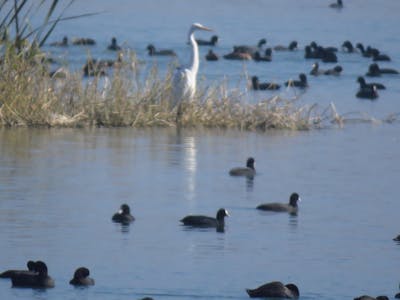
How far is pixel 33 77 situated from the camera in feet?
69.2

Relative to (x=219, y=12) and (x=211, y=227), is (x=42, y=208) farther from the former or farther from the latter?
(x=219, y=12)

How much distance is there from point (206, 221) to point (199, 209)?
1.39 m

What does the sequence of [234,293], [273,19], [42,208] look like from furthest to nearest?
[273,19] → [42,208] → [234,293]

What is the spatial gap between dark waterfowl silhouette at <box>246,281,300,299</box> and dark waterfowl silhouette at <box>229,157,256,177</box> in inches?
259

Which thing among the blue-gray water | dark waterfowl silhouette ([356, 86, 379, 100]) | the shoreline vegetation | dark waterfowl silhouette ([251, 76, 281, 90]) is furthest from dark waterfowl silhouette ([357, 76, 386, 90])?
the shoreline vegetation

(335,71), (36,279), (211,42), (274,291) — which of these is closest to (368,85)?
(335,71)

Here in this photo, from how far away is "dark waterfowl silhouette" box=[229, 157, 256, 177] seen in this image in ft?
57.9

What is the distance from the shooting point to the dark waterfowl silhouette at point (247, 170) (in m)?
17.6

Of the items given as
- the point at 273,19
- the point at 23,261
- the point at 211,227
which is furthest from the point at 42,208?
the point at 273,19

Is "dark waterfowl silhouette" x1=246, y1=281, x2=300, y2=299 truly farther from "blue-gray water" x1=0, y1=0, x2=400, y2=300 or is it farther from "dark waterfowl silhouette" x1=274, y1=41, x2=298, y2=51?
"dark waterfowl silhouette" x1=274, y1=41, x2=298, y2=51

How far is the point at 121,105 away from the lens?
2194 centimetres

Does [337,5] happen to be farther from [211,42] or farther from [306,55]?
[306,55]

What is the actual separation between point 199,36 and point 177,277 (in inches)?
1560

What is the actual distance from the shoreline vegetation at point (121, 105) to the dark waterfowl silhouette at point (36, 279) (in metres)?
9.35
